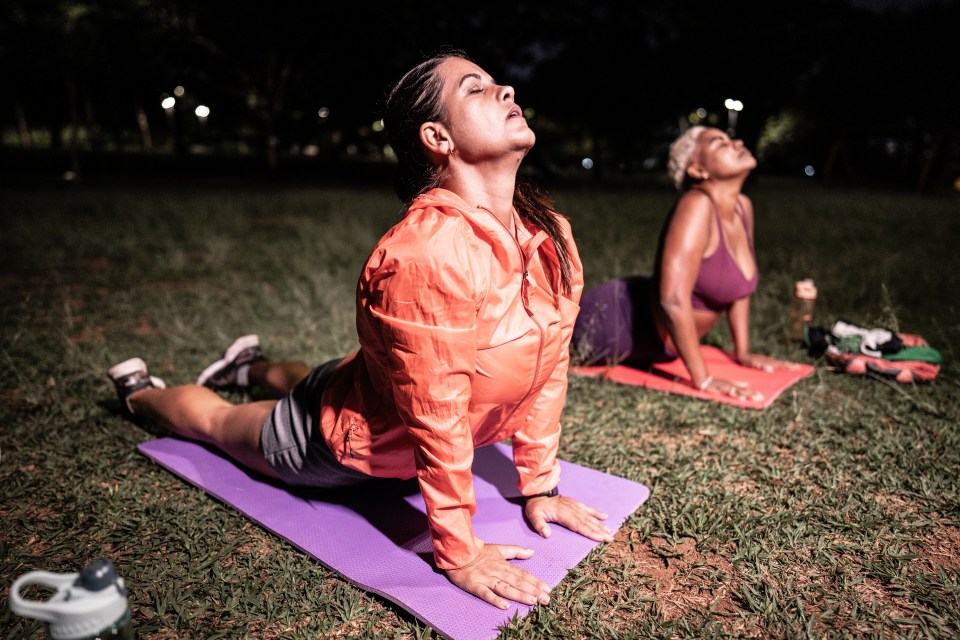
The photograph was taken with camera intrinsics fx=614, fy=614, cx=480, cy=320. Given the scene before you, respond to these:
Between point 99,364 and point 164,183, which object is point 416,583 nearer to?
point 99,364

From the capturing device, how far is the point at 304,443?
2.41m

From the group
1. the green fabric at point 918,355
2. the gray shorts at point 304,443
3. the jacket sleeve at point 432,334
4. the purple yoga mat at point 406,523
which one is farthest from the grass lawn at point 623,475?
the jacket sleeve at point 432,334

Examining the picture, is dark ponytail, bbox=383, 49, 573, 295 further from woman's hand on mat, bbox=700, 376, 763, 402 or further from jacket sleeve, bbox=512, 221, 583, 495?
woman's hand on mat, bbox=700, 376, 763, 402

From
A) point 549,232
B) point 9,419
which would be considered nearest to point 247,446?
point 549,232

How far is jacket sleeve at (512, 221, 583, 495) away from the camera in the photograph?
2.27 metres

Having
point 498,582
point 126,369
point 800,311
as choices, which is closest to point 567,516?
point 498,582

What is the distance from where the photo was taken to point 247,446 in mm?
2713

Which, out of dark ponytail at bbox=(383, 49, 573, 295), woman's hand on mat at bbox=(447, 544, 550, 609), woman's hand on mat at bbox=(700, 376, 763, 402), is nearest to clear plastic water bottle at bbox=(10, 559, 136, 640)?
woman's hand on mat at bbox=(447, 544, 550, 609)

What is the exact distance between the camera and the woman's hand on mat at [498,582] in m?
2.01

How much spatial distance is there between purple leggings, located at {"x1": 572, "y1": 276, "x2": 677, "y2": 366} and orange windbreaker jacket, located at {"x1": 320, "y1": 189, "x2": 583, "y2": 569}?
6.63ft

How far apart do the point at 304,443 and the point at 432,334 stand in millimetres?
965

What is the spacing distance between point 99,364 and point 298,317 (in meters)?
1.73

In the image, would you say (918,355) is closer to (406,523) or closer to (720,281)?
(720,281)

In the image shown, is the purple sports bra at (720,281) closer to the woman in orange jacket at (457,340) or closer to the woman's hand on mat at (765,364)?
the woman's hand on mat at (765,364)
